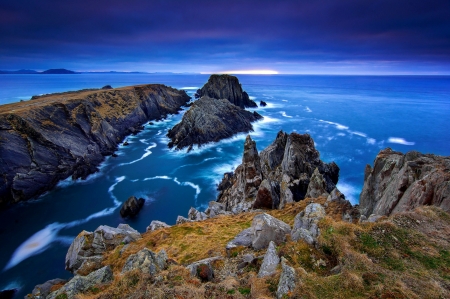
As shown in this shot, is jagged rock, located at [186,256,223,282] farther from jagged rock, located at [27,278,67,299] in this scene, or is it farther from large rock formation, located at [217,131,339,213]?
large rock formation, located at [217,131,339,213]

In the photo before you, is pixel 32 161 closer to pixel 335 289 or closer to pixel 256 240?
pixel 256 240

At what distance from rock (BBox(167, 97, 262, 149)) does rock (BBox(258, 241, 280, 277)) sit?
63.4m

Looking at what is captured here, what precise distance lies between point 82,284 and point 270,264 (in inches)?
370

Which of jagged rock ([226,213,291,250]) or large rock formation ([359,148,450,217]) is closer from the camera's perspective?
jagged rock ([226,213,291,250])

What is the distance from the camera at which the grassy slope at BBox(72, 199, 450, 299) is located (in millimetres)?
9133

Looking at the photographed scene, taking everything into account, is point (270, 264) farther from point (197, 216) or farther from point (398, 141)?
point (398, 141)

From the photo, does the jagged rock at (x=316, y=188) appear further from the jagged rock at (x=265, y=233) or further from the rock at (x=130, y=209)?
the rock at (x=130, y=209)

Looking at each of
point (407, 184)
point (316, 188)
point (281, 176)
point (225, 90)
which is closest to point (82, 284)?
point (407, 184)

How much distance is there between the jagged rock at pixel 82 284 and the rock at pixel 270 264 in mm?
7839

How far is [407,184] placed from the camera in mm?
16469

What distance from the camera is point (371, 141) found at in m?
74.7

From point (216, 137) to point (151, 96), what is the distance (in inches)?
2198

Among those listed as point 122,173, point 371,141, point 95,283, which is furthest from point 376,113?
point 95,283

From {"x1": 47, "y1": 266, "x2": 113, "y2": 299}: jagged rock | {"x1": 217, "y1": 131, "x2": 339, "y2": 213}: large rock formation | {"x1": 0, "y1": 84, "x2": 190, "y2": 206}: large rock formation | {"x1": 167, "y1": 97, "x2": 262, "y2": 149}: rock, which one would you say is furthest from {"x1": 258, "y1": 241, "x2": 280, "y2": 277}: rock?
{"x1": 167, "y1": 97, "x2": 262, "y2": 149}: rock
